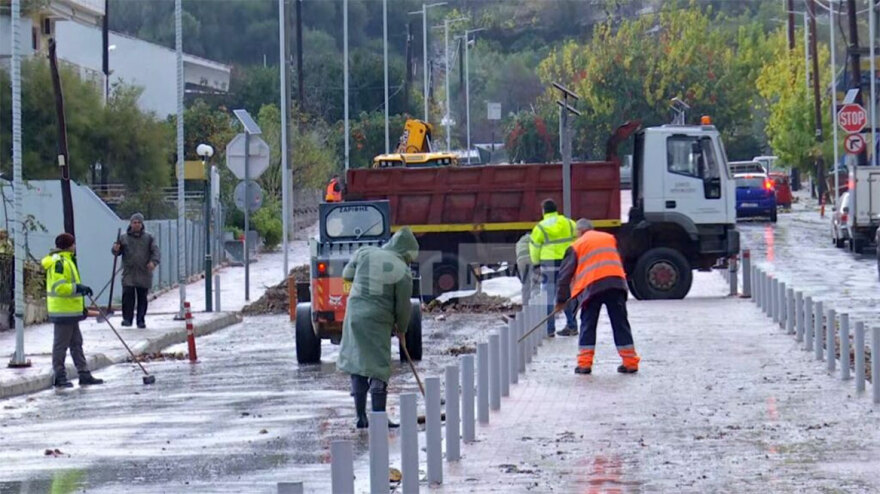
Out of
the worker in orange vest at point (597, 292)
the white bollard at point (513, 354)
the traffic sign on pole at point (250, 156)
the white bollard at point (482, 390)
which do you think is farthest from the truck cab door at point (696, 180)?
the white bollard at point (482, 390)

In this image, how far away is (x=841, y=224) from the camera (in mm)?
41406

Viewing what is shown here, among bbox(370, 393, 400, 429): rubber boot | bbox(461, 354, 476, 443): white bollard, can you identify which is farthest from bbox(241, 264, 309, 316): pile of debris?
bbox(461, 354, 476, 443): white bollard

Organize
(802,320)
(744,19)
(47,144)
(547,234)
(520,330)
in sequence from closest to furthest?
(520,330) < (802,320) < (547,234) < (47,144) < (744,19)

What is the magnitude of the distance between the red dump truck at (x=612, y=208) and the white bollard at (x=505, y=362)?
12772 mm

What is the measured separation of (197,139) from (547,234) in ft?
123

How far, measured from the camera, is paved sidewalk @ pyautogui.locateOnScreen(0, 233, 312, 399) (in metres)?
19.5

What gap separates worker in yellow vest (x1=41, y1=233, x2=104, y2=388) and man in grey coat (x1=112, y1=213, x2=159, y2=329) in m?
7.65

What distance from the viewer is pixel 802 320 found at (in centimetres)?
2070

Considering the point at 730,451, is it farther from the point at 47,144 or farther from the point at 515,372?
the point at 47,144

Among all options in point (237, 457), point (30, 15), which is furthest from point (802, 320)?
point (30, 15)

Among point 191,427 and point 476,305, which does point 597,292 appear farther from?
point 476,305

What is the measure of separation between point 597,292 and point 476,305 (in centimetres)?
1137

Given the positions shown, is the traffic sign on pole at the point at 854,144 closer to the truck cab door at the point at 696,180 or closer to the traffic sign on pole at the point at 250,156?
the truck cab door at the point at 696,180

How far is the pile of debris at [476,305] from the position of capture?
28.5m
